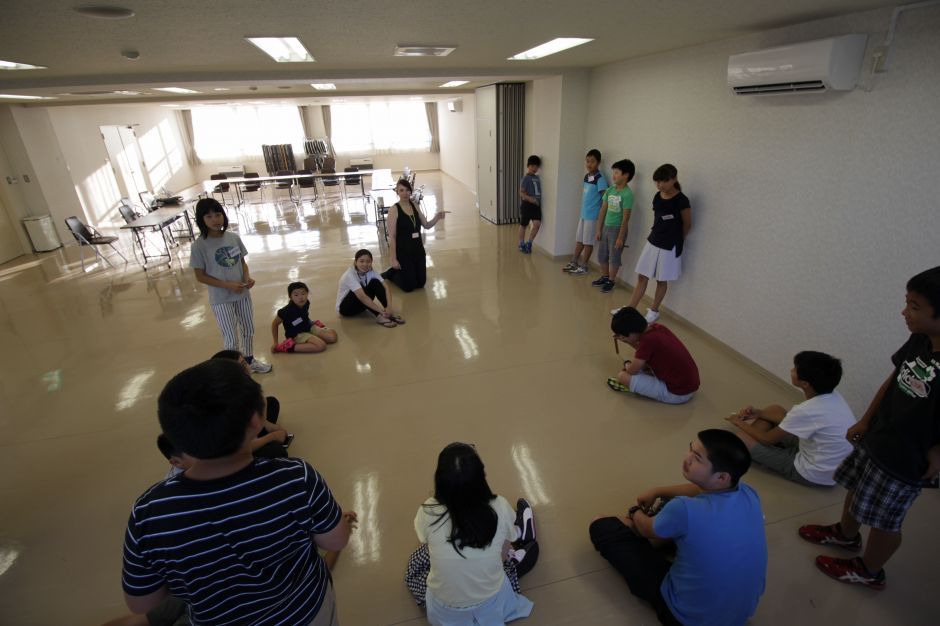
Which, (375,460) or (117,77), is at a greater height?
(117,77)

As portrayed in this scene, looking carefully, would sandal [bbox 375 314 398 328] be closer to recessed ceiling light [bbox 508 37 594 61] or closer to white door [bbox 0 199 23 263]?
recessed ceiling light [bbox 508 37 594 61]

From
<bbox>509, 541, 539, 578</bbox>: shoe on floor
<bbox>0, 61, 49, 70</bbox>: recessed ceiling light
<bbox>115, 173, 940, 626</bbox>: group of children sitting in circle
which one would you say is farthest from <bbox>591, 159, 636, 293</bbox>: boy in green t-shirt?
<bbox>0, 61, 49, 70</bbox>: recessed ceiling light

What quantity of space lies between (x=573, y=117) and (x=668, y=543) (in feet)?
17.6

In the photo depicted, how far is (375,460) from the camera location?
293 cm

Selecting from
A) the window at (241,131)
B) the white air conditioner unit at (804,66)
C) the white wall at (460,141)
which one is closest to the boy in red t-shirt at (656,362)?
the white air conditioner unit at (804,66)

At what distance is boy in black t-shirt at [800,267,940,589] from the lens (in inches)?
65.6

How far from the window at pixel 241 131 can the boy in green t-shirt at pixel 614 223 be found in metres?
12.9

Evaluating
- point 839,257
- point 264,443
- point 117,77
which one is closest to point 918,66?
point 839,257

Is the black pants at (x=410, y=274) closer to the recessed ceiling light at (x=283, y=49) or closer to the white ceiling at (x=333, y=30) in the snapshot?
the white ceiling at (x=333, y=30)

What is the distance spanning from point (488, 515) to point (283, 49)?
389cm

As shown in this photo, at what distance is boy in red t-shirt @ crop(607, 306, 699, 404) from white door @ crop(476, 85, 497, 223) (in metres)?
5.85

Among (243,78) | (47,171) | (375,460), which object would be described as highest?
(243,78)

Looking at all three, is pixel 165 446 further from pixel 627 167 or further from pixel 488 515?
pixel 627 167

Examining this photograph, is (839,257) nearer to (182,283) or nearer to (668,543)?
(668,543)
